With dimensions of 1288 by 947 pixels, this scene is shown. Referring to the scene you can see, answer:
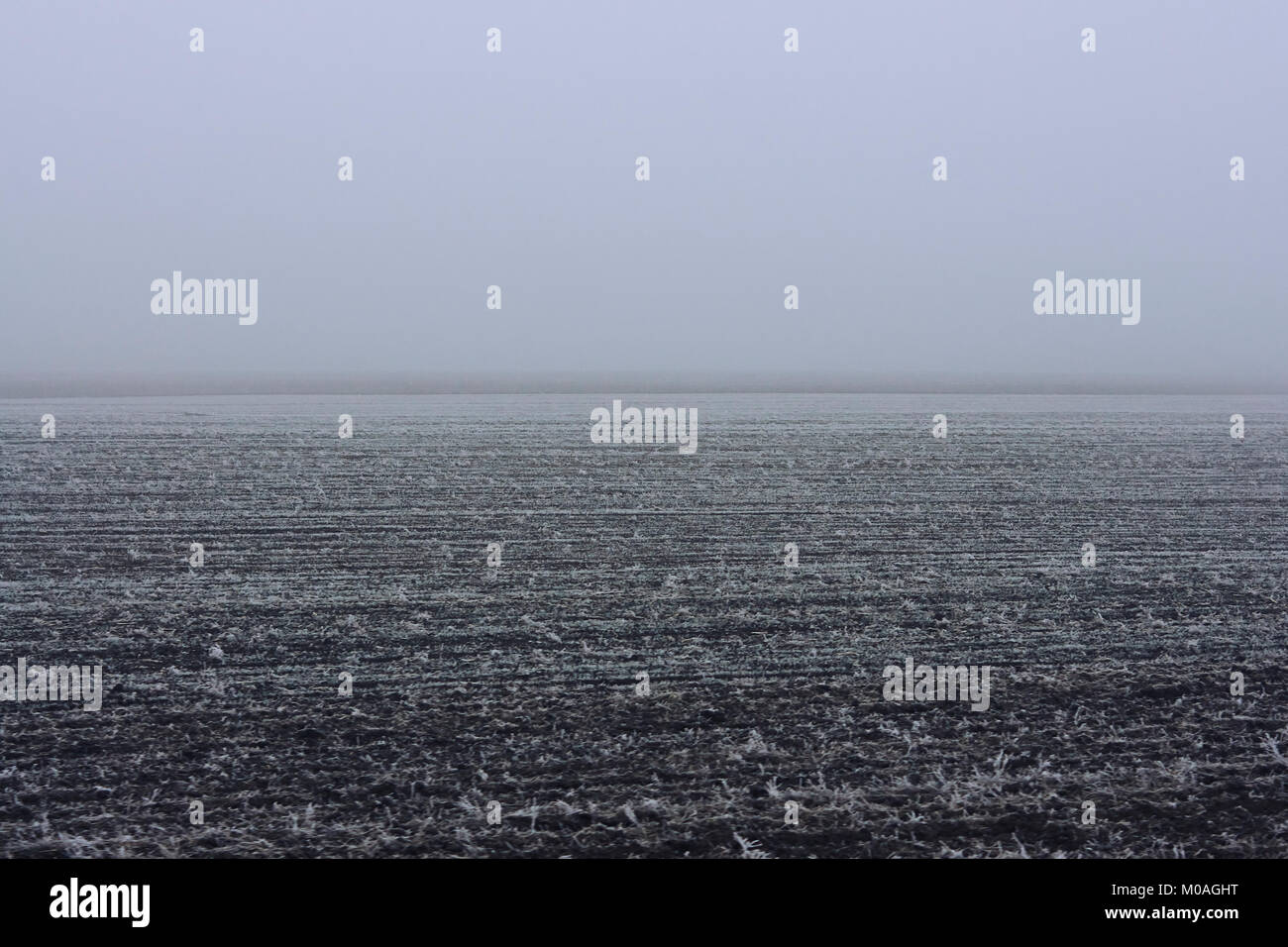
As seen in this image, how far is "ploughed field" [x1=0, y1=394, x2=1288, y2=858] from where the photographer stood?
15.9ft

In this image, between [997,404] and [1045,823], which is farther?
[997,404]

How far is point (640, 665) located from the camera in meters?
7.24

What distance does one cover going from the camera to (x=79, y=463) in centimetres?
1888

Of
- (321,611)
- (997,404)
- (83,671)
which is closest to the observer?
(83,671)

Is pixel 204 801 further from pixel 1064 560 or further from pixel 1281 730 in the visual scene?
pixel 1064 560

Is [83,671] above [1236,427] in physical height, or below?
below

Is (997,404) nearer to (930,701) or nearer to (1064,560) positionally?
(1064,560)

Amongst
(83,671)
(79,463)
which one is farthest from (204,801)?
(79,463)

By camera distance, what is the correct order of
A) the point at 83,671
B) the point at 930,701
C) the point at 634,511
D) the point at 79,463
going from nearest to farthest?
the point at 930,701
the point at 83,671
the point at 634,511
the point at 79,463

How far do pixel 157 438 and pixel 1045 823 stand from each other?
951 inches

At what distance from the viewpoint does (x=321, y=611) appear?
859 centimetres

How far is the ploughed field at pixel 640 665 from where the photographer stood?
4840 mm

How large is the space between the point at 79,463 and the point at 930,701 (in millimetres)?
18305

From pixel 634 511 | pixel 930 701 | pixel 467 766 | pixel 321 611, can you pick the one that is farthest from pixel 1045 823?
pixel 634 511
